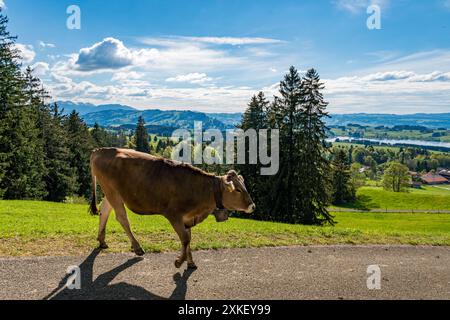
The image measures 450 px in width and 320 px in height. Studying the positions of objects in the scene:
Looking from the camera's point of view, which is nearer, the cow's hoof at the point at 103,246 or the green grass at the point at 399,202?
the cow's hoof at the point at 103,246

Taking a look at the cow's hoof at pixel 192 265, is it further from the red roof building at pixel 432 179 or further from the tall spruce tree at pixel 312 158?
the red roof building at pixel 432 179

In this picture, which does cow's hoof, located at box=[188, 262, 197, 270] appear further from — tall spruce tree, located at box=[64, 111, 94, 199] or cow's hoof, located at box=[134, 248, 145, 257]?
tall spruce tree, located at box=[64, 111, 94, 199]

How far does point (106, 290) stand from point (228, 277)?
2.72 metres

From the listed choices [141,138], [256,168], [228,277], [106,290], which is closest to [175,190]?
[228,277]

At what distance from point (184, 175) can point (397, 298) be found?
548cm

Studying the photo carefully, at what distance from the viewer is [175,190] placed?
26.9 ft

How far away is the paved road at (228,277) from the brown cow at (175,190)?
0.93 metres

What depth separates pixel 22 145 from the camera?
3722 centimetres

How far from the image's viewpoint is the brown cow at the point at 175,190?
8.19 m

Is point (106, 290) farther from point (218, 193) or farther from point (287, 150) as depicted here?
point (287, 150)

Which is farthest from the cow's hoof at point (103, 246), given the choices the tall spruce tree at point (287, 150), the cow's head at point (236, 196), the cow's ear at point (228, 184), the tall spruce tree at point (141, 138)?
the tall spruce tree at point (141, 138)
